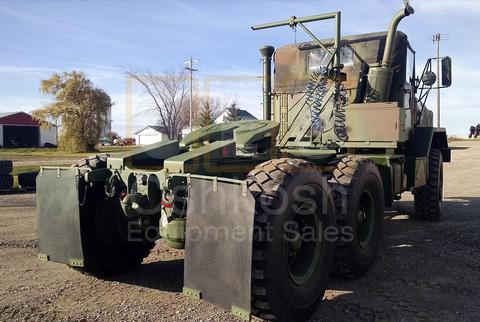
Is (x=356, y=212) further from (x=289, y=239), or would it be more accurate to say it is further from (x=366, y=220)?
(x=289, y=239)

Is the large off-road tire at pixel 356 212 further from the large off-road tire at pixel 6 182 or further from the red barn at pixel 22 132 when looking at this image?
the red barn at pixel 22 132

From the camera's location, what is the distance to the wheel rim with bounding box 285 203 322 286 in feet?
13.2

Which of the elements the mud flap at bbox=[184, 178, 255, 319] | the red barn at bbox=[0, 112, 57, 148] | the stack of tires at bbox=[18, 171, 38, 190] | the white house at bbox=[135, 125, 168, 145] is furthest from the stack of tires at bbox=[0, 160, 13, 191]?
the white house at bbox=[135, 125, 168, 145]

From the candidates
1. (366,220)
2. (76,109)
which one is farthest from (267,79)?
(76,109)

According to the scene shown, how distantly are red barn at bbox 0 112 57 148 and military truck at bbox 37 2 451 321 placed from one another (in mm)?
60538

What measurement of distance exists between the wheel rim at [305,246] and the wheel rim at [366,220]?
1.20 meters

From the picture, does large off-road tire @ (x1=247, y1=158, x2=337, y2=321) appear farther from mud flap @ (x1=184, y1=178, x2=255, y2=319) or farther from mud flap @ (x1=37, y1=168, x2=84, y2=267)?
mud flap @ (x1=37, y1=168, x2=84, y2=267)

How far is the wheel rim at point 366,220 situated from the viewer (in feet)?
17.4

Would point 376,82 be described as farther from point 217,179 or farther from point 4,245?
point 4,245

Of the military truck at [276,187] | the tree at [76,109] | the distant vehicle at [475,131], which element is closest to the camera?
the military truck at [276,187]

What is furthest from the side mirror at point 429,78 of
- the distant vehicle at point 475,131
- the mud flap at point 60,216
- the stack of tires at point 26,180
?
the distant vehicle at point 475,131

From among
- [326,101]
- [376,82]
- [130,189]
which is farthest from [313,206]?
[376,82]

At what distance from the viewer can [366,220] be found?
5.51 m

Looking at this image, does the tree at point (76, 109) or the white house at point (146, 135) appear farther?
the white house at point (146, 135)
